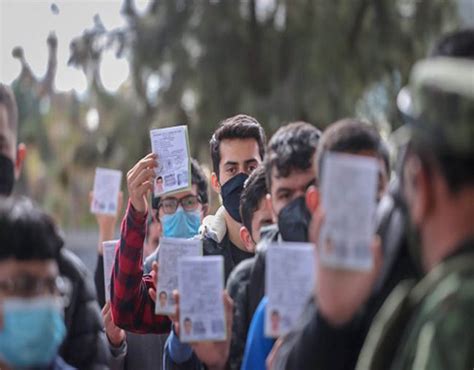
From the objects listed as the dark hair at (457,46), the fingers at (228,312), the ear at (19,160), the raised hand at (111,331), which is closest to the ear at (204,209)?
the raised hand at (111,331)

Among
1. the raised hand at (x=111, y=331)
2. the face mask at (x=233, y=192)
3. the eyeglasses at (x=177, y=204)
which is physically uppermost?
the face mask at (x=233, y=192)

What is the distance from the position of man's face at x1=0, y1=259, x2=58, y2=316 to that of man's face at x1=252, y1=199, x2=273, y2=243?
5.48 ft

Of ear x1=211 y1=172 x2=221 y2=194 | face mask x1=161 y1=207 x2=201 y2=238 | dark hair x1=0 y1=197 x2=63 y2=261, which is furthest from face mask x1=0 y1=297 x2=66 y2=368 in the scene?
ear x1=211 y1=172 x2=221 y2=194

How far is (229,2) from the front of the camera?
17.5 meters

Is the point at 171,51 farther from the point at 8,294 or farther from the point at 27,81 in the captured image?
the point at 8,294

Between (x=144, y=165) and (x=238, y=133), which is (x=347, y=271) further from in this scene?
(x=238, y=133)

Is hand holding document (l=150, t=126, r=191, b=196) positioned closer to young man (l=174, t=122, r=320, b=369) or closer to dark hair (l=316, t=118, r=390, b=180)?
young man (l=174, t=122, r=320, b=369)

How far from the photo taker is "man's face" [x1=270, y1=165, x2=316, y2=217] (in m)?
3.52

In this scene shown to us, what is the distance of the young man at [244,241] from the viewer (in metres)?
3.53

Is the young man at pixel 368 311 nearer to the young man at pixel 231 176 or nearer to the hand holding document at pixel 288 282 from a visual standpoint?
Result: the hand holding document at pixel 288 282

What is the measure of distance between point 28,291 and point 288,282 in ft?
2.17

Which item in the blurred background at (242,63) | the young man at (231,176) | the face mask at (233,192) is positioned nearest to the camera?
the young man at (231,176)

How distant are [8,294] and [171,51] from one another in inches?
581

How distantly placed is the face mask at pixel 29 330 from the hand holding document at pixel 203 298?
0.59 meters
